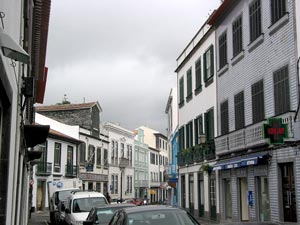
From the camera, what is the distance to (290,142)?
16828 mm

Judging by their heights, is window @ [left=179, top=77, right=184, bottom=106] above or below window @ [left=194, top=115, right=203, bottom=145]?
above

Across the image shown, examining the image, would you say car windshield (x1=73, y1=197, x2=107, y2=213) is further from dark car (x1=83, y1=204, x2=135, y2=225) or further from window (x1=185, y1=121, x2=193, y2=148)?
window (x1=185, y1=121, x2=193, y2=148)

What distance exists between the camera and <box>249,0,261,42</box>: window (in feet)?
66.2

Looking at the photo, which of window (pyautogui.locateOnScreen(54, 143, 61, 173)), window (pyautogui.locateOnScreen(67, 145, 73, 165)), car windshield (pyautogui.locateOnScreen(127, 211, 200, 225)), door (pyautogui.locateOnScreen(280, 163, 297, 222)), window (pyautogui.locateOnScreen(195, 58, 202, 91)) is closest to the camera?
car windshield (pyautogui.locateOnScreen(127, 211, 200, 225))

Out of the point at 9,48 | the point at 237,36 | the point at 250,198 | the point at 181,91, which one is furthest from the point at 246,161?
the point at 181,91

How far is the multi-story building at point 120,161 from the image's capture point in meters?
60.5

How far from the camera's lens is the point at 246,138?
20531 millimetres

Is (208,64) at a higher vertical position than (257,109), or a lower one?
higher

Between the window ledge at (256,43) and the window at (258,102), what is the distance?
5.17 feet

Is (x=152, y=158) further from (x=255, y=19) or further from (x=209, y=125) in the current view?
(x=255, y=19)

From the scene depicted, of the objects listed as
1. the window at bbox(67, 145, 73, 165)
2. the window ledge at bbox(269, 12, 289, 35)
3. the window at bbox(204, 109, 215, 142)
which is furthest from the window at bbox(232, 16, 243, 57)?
the window at bbox(67, 145, 73, 165)

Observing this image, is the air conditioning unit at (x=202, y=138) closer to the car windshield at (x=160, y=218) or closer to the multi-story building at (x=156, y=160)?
the car windshield at (x=160, y=218)

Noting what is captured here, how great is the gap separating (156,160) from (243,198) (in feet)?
222

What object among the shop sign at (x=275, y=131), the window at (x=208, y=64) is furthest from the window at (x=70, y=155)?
the shop sign at (x=275, y=131)
